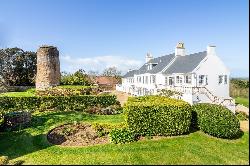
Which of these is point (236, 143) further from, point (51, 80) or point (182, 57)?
point (51, 80)

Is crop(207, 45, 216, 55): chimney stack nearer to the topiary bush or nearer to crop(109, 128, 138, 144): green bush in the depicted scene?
crop(109, 128, 138, 144): green bush

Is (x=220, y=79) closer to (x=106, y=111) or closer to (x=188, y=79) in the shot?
(x=188, y=79)

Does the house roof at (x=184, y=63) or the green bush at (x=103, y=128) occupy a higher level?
the house roof at (x=184, y=63)

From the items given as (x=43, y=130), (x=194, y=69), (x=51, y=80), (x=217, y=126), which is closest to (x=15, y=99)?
(x=43, y=130)

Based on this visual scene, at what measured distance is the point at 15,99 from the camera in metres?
35.7

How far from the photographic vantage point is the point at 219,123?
20234 millimetres

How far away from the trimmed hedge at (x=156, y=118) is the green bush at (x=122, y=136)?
36 cm

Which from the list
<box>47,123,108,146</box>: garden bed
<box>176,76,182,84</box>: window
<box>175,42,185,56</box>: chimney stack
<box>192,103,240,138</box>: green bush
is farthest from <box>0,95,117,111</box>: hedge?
<box>175,42,185,56</box>: chimney stack

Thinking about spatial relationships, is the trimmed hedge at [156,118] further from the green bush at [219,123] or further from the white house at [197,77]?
the white house at [197,77]

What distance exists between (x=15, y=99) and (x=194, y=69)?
22502 mm

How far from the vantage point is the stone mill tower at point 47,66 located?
5366cm

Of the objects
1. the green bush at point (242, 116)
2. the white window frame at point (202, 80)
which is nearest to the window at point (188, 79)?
the white window frame at point (202, 80)

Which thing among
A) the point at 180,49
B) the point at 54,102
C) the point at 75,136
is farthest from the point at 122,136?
the point at 180,49

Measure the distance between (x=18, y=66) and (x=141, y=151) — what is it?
197 ft
